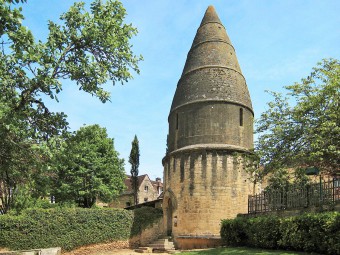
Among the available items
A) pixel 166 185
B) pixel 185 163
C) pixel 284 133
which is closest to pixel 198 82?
pixel 185 163

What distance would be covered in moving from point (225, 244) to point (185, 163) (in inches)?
223

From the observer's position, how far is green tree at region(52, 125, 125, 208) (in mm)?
32781

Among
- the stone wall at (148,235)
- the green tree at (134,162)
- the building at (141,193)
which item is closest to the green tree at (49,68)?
the stone wall at (148,235)

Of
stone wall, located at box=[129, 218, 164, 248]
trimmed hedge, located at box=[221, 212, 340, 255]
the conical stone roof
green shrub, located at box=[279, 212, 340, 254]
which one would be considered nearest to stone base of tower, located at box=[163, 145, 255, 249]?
trimmed hedge, located at box=[221, 212, 340, 255]

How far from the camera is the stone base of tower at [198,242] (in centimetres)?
2159

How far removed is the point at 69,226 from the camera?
2428 cm

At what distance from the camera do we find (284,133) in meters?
15.2

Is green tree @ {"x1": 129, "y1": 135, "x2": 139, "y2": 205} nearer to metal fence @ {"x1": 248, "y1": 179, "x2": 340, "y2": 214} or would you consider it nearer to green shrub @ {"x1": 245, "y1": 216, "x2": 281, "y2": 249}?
metal fence @ {"x1": 248, "y1": 179, "x2": 340, "y2": 214}

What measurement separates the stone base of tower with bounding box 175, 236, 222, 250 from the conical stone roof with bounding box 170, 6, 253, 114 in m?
8.35

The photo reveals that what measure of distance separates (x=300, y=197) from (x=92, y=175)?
21.9 m

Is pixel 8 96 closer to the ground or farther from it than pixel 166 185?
farther from it

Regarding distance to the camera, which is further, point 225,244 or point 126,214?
point 126,214

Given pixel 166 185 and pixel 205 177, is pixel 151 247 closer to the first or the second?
pixel 166 185

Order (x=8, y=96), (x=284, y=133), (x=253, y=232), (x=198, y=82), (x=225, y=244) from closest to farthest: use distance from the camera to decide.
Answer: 1. (x=8, y=96)
2. (x=284, y=133)
3. (x=253, y=232)
4. (x=225, y=244)
5. (x=198, y=82)
